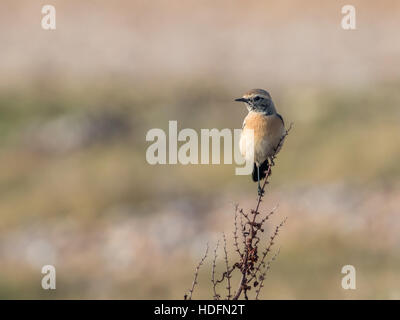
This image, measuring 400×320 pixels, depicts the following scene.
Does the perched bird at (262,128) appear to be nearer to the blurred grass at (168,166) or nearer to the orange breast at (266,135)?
the orange breast at (266,135)

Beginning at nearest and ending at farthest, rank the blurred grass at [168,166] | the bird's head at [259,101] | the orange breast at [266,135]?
the orange breast at [266,135] → the bird's head at [259,101] → the blurred grass at [168,166]

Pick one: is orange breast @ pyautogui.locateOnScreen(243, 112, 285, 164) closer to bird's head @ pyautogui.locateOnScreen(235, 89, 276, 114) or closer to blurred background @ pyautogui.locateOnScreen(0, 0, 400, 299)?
bird's head @ pyautogui.locateOnScreen(235, 89, 276, 114)

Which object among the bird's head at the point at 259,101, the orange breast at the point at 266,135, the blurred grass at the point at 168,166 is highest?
the blurred grass at the point at 168,166

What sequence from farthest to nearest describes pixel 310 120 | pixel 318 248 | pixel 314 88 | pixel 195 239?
pixel 314 88 < pixel 310 120 < pixel 195 239 < pixel 318 248

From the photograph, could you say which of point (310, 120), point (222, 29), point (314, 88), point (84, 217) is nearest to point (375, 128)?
point (310, 120)

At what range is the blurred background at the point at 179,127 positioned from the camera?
2809 cm

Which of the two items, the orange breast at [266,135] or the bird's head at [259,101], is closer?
the orange breast at [266,135]

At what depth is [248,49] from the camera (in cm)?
4603

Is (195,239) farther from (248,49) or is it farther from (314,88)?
(248,49)

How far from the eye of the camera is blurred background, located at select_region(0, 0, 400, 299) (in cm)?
2809

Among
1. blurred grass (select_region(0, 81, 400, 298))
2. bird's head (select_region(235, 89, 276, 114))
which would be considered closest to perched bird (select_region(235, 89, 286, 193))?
bird's head (select_region(235, 89, 276, 114))

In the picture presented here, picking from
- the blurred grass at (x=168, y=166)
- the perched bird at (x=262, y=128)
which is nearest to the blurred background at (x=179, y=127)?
the blurred grass at (x=168, y=166)

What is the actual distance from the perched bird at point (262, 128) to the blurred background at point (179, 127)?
1189cm

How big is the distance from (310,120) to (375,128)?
283 centimetres
